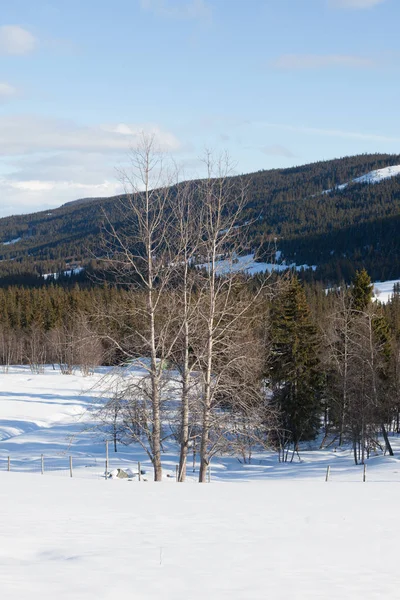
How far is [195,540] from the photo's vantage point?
966cm

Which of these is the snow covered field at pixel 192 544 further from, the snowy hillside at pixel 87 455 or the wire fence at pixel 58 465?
the wire fence at pixel 58 465

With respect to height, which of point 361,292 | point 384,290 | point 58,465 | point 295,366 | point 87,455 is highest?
point 384,290

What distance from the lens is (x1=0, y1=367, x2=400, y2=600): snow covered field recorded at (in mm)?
7191

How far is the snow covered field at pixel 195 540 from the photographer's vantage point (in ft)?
23.6

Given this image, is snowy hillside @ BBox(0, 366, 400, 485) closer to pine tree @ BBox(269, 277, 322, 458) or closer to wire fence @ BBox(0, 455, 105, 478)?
wire fence @ BBox(0, 455, 105, 478)

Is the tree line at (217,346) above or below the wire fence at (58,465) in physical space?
above

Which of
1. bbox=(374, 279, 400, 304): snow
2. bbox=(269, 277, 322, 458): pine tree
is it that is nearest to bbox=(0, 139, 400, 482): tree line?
bbox=(269, 277, 322, 458): pine tree

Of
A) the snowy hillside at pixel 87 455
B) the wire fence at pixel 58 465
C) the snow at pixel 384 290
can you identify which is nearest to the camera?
the wire fence at pixel 58 465

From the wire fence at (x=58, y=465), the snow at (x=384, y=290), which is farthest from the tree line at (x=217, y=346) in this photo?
the snow at (x=384, y=290)

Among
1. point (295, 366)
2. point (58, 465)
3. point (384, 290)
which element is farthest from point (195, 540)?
point (384, 290)

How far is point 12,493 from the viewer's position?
1371 cm

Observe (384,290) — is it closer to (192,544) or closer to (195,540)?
(195,540)

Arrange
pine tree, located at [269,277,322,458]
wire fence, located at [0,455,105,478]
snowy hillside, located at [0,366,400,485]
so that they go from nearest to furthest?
wire fence, located at [0,455,105,478]
snowy hillside, located at [0,366,400,485]
pine tree, located at [269,277,322,458]

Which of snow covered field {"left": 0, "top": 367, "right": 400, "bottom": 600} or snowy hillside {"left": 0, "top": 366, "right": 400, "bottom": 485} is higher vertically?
snow covered field {"left": 0, "top": 367, "right": 400, "bottom": 600}
